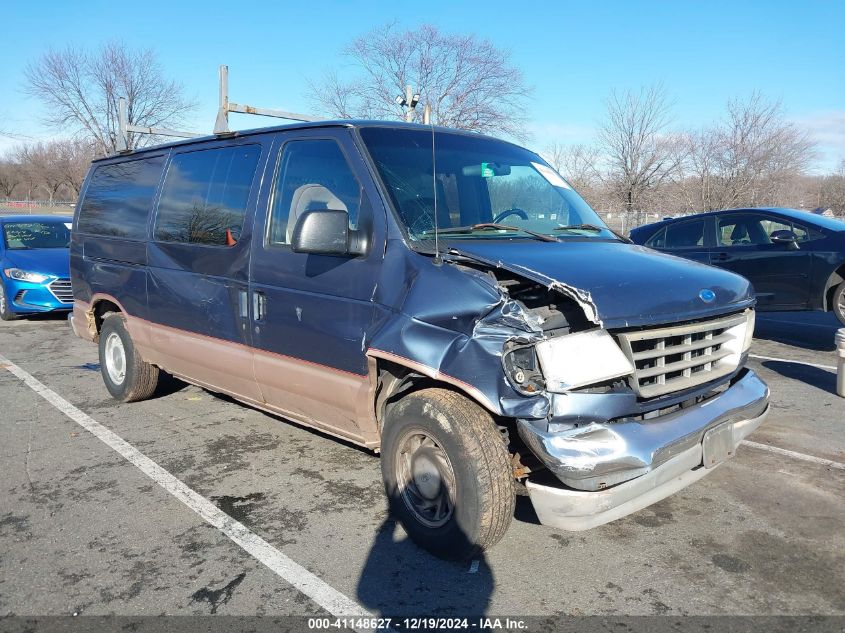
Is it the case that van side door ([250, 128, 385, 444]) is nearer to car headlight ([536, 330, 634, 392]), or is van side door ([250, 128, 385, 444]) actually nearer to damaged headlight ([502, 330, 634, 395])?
damaged headlight ([502, 330, 634, 395])

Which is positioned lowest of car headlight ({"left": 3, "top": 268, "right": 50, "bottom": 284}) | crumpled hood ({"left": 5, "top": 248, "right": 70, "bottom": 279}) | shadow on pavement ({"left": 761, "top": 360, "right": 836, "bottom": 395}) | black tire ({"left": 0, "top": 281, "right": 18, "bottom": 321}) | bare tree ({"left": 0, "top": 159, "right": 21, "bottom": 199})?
shadow on pavement ({"left": 761, "top": 360, "right": 836, "bottom": 395})

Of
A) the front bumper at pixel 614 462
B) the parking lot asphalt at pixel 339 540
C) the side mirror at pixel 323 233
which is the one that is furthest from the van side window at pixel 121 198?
the front bumper at pixel 614 462

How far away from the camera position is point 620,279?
3178 millimetres

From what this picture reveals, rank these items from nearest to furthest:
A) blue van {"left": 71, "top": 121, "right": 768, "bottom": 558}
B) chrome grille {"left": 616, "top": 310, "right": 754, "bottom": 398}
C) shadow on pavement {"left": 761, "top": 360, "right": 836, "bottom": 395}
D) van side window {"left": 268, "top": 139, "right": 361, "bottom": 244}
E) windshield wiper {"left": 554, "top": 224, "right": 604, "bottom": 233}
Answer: blue van {"left": 71, "top": 121, "right": 768, "bottom": 558}, chrome grille {"left": 616, "top": 310, "right": 754, "bottom": 398}, van side window {"left": 268, "top": 139, "right": 361, "bottom": 244}, windshield wiper {"left": 554, "top": 224, "right": 604, "bottom": 233}, shadow on pavement {"left": 761, "top": 360, "right": 836, "bottom": 395}

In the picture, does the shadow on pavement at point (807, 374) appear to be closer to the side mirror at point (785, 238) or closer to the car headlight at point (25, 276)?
the side mirror at point (785, 238)

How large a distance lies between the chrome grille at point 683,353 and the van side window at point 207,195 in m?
2.64

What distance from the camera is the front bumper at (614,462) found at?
2.81 metres

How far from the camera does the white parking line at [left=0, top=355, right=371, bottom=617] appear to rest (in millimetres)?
3014

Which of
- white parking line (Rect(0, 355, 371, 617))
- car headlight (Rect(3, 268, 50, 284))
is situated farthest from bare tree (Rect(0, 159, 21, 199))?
white parking line (Rect(0, 355, 371, 617))

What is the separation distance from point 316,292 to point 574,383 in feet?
5.35

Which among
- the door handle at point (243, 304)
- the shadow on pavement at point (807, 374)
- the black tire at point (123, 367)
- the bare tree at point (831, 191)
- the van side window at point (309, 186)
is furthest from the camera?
the bare tree at point (831, 191)

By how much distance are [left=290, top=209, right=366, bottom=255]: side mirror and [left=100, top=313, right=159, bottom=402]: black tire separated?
303 cm

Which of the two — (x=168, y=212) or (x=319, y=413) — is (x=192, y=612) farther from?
(x=168, y=212)

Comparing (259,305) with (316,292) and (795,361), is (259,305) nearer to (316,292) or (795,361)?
(316,292)
